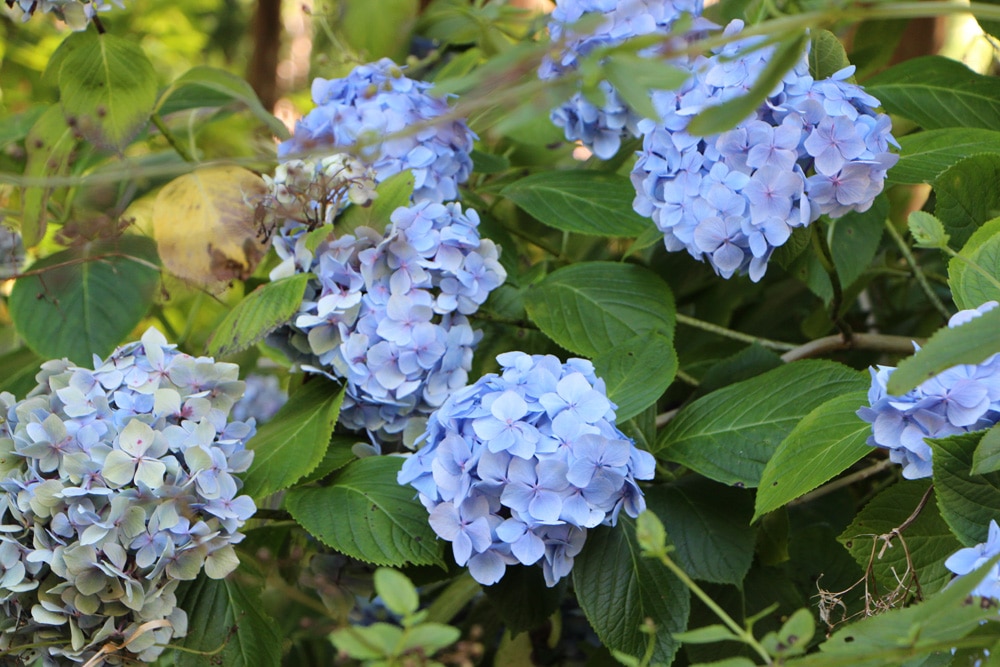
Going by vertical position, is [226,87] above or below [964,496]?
above

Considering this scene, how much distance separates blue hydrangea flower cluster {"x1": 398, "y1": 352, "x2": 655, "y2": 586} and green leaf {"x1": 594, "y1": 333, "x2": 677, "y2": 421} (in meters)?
0.04

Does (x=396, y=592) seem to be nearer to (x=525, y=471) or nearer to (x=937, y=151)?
(x=525, y=471)

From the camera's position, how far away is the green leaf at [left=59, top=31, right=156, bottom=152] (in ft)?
2.87

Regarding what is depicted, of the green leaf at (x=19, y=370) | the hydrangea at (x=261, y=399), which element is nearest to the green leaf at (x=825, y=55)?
the green leaf at (x=19, y=370)

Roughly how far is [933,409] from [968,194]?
28cm

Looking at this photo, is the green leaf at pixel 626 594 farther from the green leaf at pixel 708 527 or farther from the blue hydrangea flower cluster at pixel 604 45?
the blue hydrangea flower cluster at pixel 604 45

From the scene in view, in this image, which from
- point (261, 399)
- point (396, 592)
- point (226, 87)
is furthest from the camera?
point (261, 399)

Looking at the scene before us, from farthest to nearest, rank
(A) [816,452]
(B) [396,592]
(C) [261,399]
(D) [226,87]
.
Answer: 1. (C) [261,399]
2. (D) [226,87]
3. (A) [816,452]
4. (B) [396,592]

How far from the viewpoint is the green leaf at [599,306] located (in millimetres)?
810

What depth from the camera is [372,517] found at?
716mm

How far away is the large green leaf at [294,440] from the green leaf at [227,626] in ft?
0.29

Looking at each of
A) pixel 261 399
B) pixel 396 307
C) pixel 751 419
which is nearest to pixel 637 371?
pixel 751 419

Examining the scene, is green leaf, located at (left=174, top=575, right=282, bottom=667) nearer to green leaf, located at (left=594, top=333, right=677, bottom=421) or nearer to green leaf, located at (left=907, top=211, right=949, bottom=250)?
green leaf, located at (left=594, top=333, right=677, bottom=421)

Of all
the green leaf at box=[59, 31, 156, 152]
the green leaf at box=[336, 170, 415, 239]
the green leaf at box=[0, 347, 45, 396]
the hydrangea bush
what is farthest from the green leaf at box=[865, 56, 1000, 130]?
the green leaf at box=[0, 347, 45, 396]
